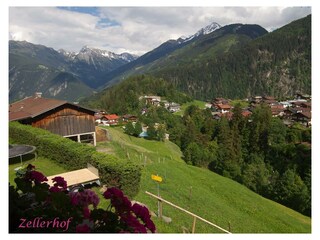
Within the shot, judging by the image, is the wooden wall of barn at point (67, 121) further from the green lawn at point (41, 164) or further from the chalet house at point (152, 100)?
the chalet house at point (152, 100)

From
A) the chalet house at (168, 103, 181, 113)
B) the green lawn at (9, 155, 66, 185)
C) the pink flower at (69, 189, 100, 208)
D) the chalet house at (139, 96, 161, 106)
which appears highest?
the chalet house at (139, 96, 161, 106)

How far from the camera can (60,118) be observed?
24.9 metres

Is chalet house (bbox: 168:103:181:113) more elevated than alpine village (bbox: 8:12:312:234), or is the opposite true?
chalet house (bbox: 168:103:181:113)

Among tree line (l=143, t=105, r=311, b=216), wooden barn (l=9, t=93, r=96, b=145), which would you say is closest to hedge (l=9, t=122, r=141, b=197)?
wooden barn (l=9, t=93, r=96, b=145)

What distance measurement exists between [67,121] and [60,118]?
640mm

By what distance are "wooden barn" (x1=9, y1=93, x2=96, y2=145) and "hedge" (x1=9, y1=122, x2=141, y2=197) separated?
Result: 3631 millimetres

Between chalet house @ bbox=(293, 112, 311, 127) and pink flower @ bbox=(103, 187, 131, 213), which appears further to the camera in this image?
chalet house @ bbox=(293, 112, 311, 127)

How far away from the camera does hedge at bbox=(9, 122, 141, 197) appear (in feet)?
43.8

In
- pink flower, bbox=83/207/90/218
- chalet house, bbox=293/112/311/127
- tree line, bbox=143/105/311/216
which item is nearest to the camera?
pink flower, bbox=83/207/90/218

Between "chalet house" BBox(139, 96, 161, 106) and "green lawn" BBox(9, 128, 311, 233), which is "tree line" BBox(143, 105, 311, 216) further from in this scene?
"chalet house" BBox(139, 96, 161, 106)

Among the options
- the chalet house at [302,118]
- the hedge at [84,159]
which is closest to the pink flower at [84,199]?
the hedge at [84,159]

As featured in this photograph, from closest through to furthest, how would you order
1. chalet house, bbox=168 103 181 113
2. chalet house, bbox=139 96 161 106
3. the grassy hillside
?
the grassy hillside → chalet house, bbox=168 103 181 113 → chalet house, bbox=139 96 161 106

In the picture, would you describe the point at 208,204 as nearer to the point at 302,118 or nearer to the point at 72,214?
the point at 72,214

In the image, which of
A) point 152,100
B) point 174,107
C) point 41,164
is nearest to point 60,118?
point 41,164
